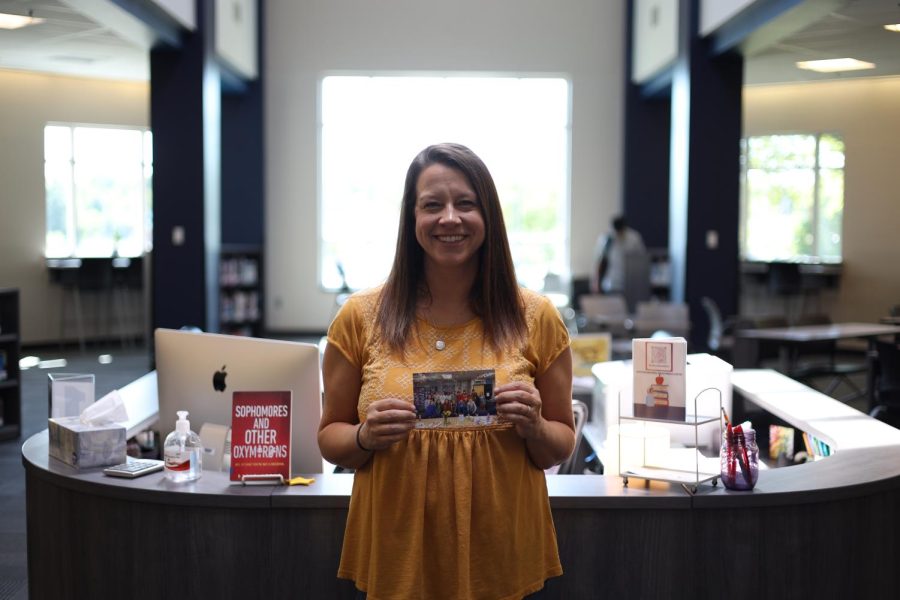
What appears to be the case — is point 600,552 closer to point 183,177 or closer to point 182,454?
point 182,454

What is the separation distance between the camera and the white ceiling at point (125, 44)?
20.7 ft

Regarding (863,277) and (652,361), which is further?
(863,277)

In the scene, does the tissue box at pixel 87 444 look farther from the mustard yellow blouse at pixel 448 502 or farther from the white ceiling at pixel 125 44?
the white ceiling at pixel 125 44

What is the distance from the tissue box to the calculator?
4cm

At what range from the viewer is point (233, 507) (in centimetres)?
243

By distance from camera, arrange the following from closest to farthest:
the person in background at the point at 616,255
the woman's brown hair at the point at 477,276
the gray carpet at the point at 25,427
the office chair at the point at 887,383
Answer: the woman's brown hair at the point at 477,276 < the gray carpet at the point at 25,427 < the office chair at the point at 887,383 < the person in background at the point at 616,255

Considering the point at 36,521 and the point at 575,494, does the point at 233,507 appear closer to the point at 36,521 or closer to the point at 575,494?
the point at 36,521

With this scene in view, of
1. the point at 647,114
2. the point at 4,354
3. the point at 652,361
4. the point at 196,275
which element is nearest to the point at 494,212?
the point at 652,361

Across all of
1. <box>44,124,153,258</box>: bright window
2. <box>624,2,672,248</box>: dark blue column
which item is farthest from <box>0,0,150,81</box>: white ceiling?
<box>624,2,672,248</box>: dark blue column

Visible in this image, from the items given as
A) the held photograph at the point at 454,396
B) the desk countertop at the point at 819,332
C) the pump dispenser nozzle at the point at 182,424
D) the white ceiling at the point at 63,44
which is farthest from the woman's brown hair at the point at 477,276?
the white ceiling at the point at 63,44

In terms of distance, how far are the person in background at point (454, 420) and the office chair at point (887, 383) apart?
4042 millimetres

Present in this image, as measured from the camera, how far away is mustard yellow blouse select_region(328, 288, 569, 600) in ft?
6.15

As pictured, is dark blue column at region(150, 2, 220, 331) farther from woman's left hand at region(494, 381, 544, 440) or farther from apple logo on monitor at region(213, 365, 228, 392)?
woman's left hand at region(494, 381, 544, 440)

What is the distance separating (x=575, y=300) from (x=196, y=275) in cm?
556
